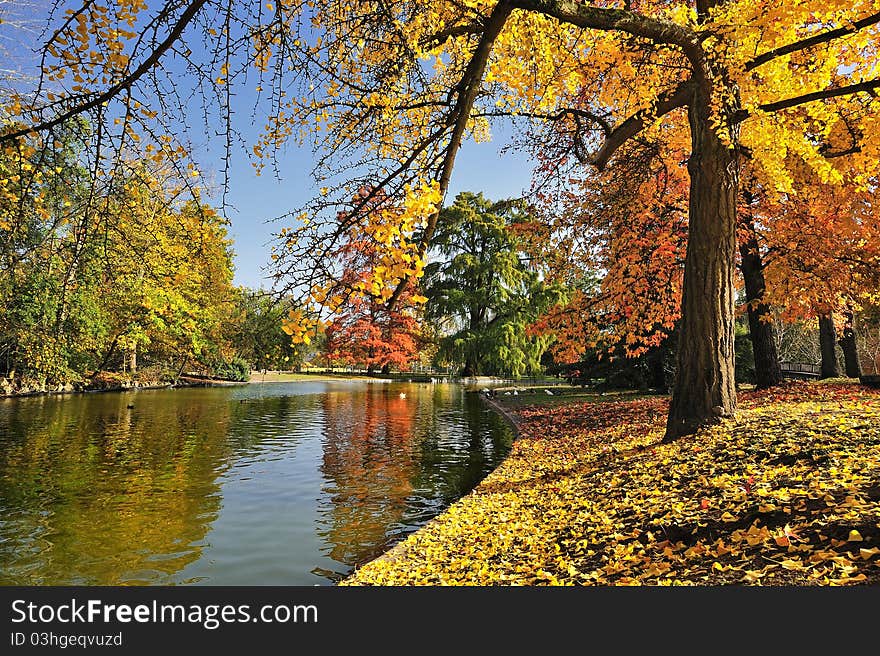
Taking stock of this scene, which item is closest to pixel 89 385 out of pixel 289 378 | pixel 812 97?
pixel 289 378

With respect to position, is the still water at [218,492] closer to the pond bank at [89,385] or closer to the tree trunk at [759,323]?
the tree trunk at [759,323]

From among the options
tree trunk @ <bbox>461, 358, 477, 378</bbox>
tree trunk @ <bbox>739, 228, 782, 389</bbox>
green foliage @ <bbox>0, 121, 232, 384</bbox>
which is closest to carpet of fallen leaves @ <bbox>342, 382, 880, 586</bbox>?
green foliage @ <bbox>0, 121, 232, 384</bbox>

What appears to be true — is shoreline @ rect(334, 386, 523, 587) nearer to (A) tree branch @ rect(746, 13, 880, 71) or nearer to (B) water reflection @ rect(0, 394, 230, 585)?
(B) water reflection @ rect(0, 394, 230, 585)

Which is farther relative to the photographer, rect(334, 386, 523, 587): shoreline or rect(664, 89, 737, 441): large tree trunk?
rect(664, 89, 737, 441): large tree trunk

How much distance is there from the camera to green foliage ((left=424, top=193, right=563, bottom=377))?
3422cm

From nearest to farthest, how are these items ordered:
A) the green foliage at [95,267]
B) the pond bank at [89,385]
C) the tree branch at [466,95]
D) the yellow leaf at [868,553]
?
the yellow leaf at [868,553] → the green foliage at [95,267] → the tree branch at [466,95] → the pond bank at [89,385]

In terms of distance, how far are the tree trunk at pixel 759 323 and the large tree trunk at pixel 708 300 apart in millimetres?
5646

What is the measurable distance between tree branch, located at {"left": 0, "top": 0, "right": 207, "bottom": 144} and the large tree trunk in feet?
19.5

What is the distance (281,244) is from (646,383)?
16.5 metres

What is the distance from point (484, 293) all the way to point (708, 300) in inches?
1163

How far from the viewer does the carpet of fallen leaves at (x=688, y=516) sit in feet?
10.1

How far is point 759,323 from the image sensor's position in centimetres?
1187

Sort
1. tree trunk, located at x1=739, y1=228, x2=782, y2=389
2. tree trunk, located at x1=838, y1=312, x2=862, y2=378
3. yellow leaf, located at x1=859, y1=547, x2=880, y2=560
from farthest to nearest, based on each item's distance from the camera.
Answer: tree trunk, located at x1=838, y1=312, x2=862, y2=378 → tree trunk, located at x1=739, y1=228, x2=782, y2=389 → yellow leaf, located at x1=859, y1=547, x2=880, y2=560

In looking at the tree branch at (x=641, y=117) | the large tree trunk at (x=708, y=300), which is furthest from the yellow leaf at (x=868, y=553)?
the tree branch at (x=641, y=117)
